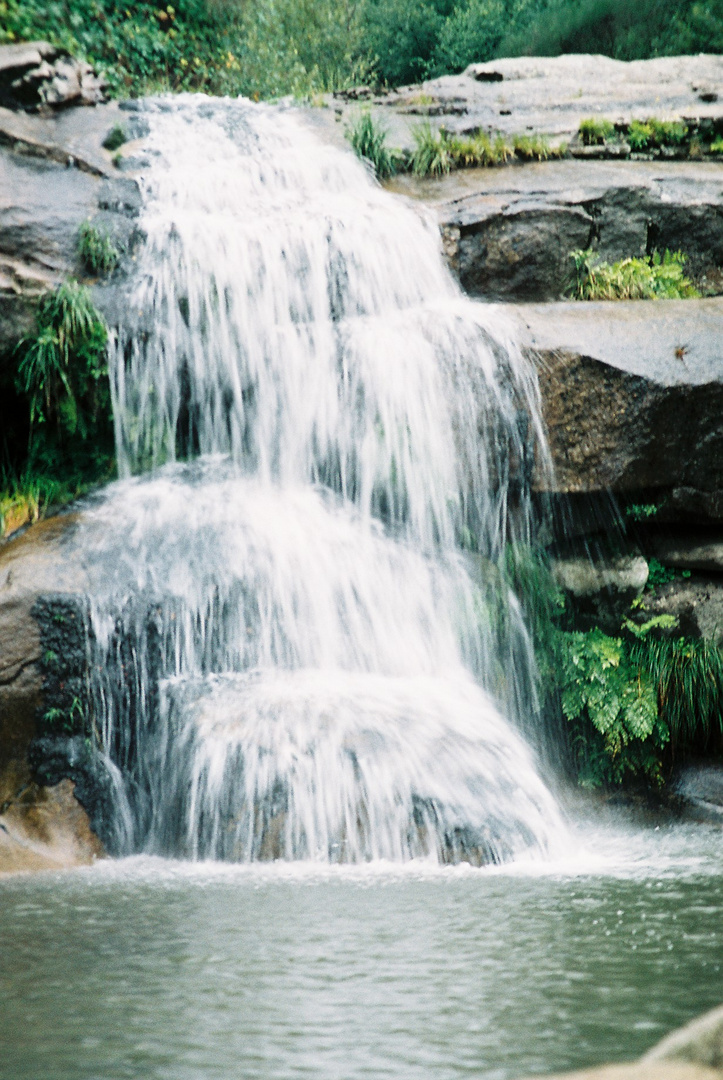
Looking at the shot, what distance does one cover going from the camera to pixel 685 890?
3773 millimetres

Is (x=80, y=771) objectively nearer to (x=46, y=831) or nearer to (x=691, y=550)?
(x=46, y=831)

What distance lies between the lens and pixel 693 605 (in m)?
6.64

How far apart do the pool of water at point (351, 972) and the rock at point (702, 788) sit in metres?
2.14

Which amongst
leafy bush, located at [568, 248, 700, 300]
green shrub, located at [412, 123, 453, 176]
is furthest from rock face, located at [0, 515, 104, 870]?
green shrub, located at [412, 123, 453, 176]

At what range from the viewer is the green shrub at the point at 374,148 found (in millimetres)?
9492

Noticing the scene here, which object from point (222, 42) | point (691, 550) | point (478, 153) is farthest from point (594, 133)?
point (222, 42)

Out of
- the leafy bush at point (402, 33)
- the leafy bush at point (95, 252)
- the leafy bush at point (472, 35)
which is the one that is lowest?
the leafy bush at point (95, 252)

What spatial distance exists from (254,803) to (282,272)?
15.4 feet

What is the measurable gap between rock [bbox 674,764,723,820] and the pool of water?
214 centimetres

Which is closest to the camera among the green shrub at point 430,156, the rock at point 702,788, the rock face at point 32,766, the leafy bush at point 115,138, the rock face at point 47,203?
the rock face at point 32,766

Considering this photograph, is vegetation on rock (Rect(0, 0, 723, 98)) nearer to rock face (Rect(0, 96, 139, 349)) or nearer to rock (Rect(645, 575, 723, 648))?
rock face (Rect(0, 96, 139, 349))

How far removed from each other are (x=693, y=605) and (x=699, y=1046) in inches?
213

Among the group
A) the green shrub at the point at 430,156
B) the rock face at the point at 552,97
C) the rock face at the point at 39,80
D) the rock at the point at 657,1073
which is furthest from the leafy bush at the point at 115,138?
the rock at the point at 657,1073

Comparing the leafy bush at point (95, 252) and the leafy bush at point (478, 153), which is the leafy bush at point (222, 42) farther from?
the leafy bush at point (95, 252)
